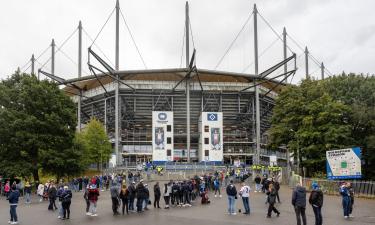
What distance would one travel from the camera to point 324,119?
4256 centimetres

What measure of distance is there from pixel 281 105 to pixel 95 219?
33.4m

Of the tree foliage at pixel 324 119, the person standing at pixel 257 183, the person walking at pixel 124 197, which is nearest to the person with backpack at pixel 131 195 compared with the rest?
the person walking at pixel 124 197

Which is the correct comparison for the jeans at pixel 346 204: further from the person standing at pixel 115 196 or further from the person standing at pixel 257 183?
the person standing at pixel 257 183

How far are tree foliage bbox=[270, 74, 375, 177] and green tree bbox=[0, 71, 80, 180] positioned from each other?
19.7 metres

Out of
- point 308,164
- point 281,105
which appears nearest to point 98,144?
point 281,105

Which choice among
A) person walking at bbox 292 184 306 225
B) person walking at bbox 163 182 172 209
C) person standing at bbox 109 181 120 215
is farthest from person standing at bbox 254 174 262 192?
person walking at bbox 292 184 306 225

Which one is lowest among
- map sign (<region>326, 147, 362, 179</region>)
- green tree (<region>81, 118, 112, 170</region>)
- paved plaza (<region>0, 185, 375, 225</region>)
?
paved plaza (<region>0, 185, 375, 225</region>)

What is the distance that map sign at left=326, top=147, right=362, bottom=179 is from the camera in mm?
29641

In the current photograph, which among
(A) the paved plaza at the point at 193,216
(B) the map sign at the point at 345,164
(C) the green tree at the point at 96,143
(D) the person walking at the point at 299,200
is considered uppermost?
(C) the green tree at the point at 96,143

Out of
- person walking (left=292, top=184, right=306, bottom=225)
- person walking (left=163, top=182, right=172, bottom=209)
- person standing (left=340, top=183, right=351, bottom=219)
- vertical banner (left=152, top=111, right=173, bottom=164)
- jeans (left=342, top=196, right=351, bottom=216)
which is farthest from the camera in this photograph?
vertical banner (left=152, top=111, right=173, bottom=164)

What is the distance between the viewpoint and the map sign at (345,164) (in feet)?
97.2

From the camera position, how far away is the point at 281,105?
160 ft

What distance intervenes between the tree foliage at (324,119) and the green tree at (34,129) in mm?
19745

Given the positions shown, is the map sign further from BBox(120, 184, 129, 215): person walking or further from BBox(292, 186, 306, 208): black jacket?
BBox(292, 186, 306, 208): black jacket
